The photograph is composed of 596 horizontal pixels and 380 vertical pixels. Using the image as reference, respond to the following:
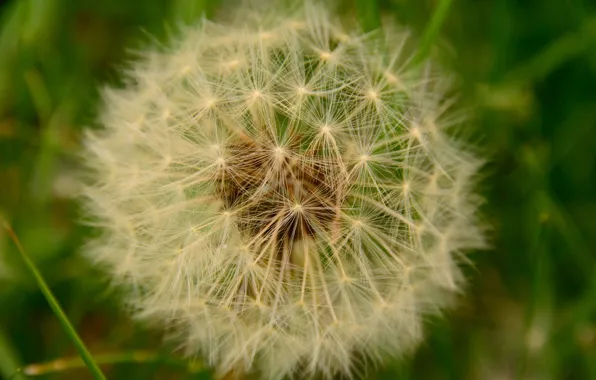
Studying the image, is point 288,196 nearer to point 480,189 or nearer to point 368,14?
point 368,14

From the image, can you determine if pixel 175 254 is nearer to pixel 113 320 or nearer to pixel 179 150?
pixel 179 150

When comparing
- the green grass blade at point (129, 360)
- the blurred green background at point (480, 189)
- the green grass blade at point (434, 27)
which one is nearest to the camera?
the green grass blade at point (434, 27)

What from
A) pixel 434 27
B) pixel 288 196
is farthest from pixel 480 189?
pixel 288 196

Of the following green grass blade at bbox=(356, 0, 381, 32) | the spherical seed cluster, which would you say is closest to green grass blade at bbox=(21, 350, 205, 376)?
the spherical seed cluster

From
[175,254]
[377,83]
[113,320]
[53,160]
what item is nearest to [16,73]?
[53,160]

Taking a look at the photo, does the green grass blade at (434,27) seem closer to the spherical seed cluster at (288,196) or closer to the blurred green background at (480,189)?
the spherical seed cluster at (288,196)

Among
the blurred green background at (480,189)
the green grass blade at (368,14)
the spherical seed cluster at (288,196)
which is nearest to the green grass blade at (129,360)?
the blurred green background at (480,189)

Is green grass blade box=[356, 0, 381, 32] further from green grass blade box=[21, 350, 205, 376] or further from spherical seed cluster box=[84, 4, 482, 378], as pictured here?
green grass blade box=[21, 350, 205, 376]
